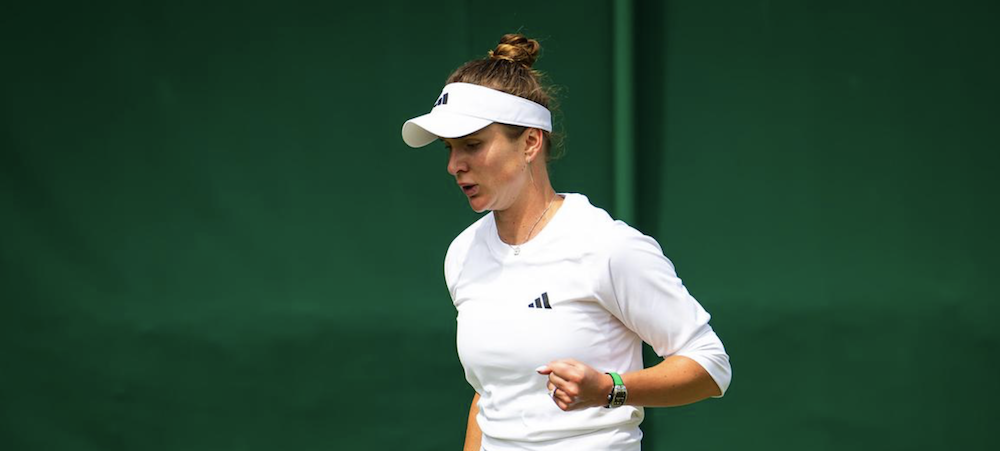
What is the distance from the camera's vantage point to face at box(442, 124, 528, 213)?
82.4 inches

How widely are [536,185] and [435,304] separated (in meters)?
1.32

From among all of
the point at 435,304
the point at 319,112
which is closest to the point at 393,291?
the point at 435,304

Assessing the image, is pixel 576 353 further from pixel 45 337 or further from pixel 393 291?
pixel 45 337

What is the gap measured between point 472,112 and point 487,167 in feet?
0.35

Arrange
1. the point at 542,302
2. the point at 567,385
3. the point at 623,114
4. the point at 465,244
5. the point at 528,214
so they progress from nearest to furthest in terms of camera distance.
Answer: the point at 567,385 < the point at 542,302 < the point at 528,214 < the point at 465,244 < the point at 623,114

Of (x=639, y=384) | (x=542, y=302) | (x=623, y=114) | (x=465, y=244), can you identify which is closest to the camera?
(x=639, y=384)

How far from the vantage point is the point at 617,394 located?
186 cm

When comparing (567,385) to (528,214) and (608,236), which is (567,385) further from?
(528,214)

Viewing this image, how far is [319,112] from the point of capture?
3410mm

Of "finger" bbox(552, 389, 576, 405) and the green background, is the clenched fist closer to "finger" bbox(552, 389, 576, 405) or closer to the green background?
"finger" bbox(552, 389, 576, 405)

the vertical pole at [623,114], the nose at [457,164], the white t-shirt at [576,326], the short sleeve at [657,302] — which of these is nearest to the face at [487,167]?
the nose at [457,164]

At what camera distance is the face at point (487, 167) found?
2.09m

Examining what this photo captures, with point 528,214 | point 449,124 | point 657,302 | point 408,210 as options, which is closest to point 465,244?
point 528,214

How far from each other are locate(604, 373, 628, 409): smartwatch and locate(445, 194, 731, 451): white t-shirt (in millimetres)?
122
